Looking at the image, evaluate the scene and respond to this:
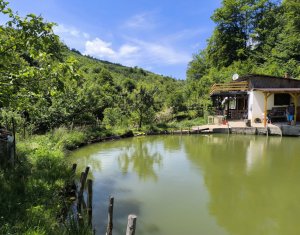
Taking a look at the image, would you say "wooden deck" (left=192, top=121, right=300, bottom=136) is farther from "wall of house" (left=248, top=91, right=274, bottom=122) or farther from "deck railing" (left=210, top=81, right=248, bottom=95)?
"deck railing" (left=210, top=81, right=248, bottom=95)

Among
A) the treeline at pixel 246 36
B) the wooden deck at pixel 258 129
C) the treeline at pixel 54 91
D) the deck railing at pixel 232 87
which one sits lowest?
the wooden deck at pixel 258 129

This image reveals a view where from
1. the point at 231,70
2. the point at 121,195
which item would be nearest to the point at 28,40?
the point at 121,195

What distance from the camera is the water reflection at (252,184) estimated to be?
260 inches

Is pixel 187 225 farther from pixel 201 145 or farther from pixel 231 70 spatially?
pixel 231 70

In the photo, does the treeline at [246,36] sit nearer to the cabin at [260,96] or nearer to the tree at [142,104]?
the cabin at [260,96]

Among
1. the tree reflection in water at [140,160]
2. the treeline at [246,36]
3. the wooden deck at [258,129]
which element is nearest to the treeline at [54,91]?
the tree reflection in water at [140,160]

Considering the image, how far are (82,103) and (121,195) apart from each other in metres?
10.7

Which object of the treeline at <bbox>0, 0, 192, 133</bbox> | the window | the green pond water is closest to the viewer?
the treeline at <bbox>0, 0, 192, 133</bbox>

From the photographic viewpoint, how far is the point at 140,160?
13422 mm

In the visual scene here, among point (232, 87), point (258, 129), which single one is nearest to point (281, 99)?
point (232, 87)

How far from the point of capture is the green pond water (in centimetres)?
654

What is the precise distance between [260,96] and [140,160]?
12812mm

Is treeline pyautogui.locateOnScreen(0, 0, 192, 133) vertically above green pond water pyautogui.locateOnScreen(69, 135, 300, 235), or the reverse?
treeline pyautogui.locateOnScreen(0, 0, 192, 133)

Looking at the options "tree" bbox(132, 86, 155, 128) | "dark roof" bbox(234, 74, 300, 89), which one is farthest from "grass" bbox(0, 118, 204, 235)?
"dark roof" bbox(234, 74, 300, 89)
